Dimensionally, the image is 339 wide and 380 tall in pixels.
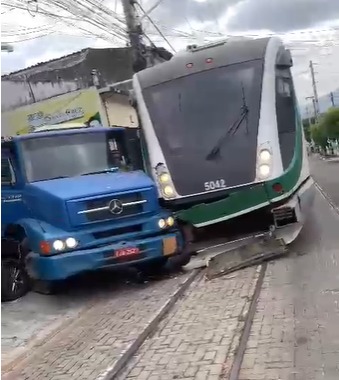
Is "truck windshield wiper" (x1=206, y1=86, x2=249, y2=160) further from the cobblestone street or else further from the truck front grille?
the cobblestone street

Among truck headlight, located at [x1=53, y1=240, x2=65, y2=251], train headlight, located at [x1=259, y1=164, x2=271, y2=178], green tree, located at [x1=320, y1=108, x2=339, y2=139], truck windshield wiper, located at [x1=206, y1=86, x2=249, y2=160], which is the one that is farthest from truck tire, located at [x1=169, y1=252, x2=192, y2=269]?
green tree, located at [x1=320, y1=108, x2=339, y2=139]

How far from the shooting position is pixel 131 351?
610 centimetres

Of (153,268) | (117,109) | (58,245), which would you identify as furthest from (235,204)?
(117,109)

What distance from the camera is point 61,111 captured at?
74.2ft

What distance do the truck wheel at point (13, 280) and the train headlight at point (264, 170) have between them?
150 inches

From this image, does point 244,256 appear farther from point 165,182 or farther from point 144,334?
point 144,334

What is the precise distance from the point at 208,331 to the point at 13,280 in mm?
4106

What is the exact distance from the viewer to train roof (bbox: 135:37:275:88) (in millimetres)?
11188

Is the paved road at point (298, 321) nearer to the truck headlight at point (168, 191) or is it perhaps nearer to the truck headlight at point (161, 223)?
the truck headlight at point (161, 223)

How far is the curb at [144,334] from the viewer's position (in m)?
5.54

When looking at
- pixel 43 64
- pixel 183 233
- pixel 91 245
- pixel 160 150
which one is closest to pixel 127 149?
pixel 160 150

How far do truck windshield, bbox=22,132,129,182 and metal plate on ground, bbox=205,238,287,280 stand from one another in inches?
84.9

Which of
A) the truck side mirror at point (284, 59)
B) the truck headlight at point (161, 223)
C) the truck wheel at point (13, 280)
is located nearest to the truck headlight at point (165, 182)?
the truck headlight at point (161, 223)

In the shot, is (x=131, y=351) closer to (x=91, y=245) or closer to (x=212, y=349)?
(x=212, y=349)
